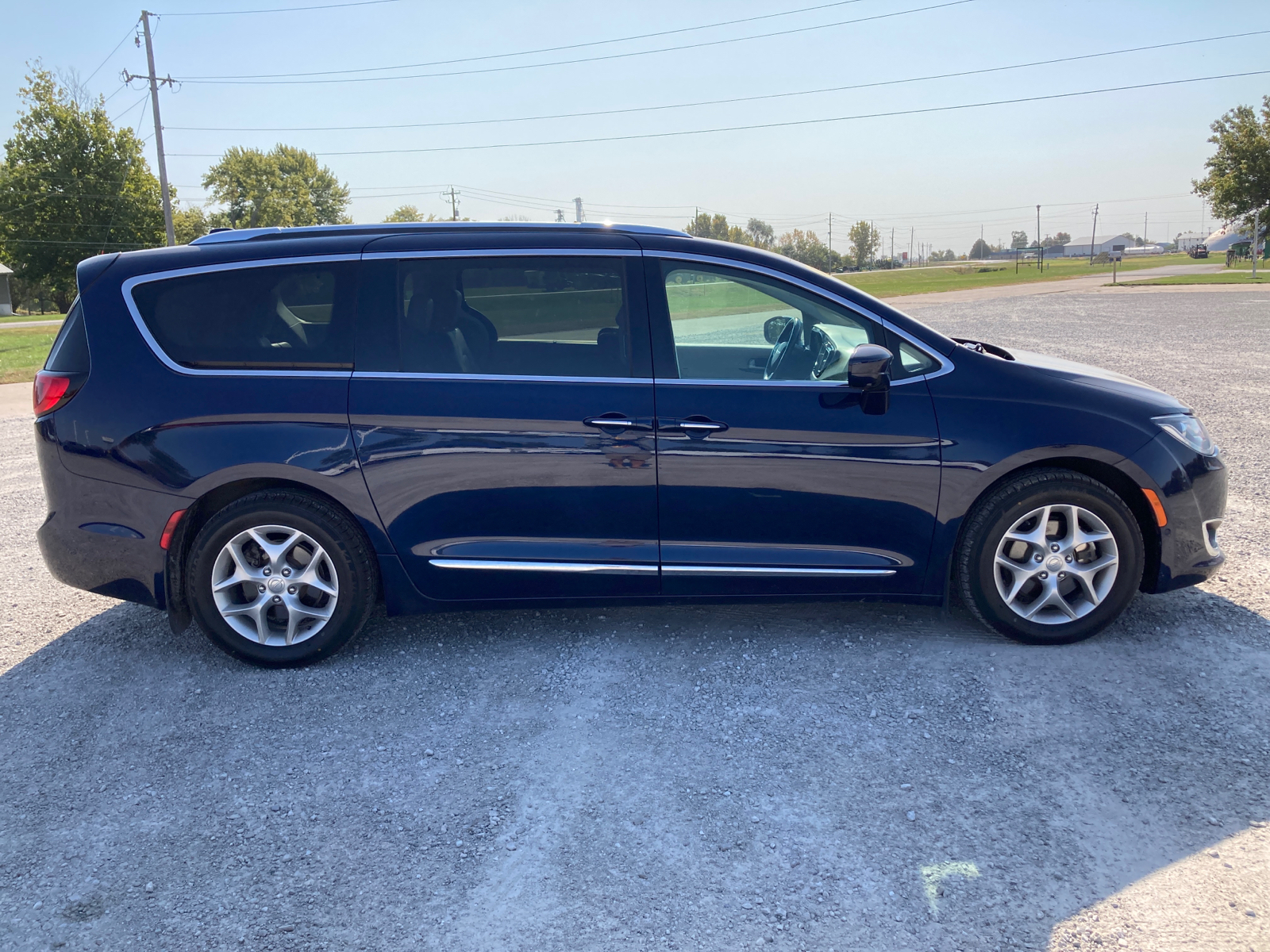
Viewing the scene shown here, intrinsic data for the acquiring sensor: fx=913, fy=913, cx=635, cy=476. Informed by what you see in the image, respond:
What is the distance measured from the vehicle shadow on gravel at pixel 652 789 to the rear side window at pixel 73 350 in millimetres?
1328

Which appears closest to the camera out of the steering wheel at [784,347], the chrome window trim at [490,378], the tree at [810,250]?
the chrome window trim at [490,378]

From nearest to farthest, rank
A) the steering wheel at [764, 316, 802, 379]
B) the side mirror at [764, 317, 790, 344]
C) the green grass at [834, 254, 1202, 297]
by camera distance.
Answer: the steering wheel at [764, 316, 802, 379] → the side mirror at [764, 317, 790, 344] → the green grass at [834, 254, 1202, 297]

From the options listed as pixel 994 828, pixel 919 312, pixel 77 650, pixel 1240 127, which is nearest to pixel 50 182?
pixel 919 312

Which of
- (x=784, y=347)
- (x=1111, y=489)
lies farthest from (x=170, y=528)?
(x=1111, y=489)

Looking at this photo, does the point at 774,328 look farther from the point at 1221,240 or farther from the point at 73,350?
the point at 1221,240

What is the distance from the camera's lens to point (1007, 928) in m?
2.30

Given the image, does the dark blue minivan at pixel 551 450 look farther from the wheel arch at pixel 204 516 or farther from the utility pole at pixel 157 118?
the utility pole at pixel 157 118

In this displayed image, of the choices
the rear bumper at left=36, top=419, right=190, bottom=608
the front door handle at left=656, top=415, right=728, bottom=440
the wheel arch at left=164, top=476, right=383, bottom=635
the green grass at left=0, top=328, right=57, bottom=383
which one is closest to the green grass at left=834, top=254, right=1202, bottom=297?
the green grass at left=0, top=328, right=57, bottom=383

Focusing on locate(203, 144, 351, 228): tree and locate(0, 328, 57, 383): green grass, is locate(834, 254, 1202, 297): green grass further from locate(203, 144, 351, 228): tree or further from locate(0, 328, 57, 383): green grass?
locate(203, 144, 351, 228): tree

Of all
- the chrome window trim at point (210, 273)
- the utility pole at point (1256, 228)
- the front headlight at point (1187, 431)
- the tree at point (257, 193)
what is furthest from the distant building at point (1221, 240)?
the chrome window trim at point (210, 273)

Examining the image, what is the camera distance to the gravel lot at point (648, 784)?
2.39 meters

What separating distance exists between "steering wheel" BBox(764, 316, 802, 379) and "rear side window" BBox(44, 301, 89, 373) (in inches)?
115

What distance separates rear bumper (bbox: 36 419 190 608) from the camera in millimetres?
3910

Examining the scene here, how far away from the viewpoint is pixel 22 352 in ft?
74.0
